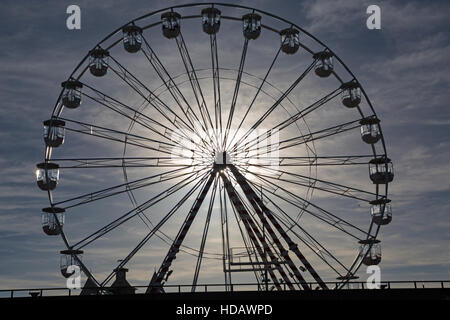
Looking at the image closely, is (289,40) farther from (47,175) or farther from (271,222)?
(47,175)

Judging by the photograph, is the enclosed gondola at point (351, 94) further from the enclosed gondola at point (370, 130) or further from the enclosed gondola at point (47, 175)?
the enclosed gondola at point (47, 175)

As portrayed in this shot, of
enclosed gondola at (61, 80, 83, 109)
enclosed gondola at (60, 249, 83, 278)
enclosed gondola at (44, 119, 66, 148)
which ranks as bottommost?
enclosed gondola at (60, 249, 83, 278)

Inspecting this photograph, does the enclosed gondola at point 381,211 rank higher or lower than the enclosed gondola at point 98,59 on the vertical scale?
lower

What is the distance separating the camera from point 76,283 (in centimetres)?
3133

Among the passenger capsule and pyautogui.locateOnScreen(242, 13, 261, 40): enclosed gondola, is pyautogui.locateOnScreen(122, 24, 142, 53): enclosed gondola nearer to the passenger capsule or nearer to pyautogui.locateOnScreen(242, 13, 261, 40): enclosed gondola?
pyautogui.locateOnScreen(242, 13, 261, 40): enclosed gondola

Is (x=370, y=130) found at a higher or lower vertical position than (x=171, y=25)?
lower

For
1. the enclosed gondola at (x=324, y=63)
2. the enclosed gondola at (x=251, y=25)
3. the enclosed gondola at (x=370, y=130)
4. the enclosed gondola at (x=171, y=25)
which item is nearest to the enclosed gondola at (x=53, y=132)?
the enclosed gondola at (x=171, y=25)

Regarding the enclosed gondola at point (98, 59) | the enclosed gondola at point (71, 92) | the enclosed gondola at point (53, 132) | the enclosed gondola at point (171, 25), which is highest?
the enclosed gondola at point (171, 25)

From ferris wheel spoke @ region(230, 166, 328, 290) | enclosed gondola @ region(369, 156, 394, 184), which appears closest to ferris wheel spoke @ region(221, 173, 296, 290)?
ferris wheel spoke @ region(230, 166, 328, 290)

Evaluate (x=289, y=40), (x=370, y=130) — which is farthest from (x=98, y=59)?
(x=370, y=130)
